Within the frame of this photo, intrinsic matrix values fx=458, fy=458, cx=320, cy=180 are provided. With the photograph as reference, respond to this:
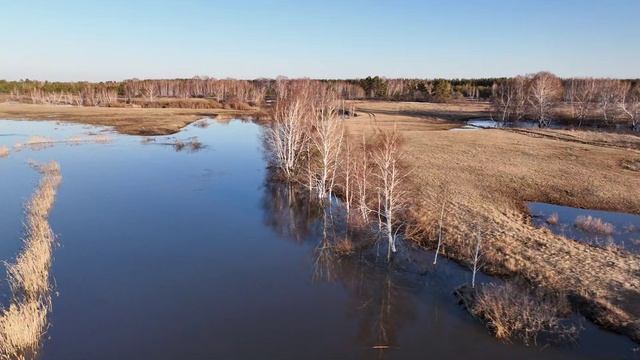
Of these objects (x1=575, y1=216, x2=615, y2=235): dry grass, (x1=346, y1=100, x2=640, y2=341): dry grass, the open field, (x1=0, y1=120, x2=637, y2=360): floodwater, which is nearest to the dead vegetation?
the open field

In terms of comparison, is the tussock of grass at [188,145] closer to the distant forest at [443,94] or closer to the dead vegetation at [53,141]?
the dead vegetation at [53,141]

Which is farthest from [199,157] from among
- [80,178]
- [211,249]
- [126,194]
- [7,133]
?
[7,133]

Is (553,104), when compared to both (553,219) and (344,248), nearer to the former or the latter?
(553,219)

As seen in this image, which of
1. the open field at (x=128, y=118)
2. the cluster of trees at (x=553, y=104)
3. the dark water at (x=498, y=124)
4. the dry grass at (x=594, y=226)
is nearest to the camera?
the dry grass at (x=594, y=226)

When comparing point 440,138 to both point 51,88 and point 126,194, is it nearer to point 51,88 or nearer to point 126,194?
point 126,194

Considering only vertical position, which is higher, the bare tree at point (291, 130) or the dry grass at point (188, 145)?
the bare tree at point (291, 130)

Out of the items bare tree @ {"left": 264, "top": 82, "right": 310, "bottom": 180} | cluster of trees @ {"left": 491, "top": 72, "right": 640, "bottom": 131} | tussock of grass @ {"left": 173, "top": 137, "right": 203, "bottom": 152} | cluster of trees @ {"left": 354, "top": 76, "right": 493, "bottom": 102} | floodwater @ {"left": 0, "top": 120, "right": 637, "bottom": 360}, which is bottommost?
floodwater @ {"left": 0, "top": 120, "right": 637, "bottom": 360}

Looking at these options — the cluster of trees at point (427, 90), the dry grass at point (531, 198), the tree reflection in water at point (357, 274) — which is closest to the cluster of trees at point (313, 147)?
the tree reflection in water at point (357, 274)

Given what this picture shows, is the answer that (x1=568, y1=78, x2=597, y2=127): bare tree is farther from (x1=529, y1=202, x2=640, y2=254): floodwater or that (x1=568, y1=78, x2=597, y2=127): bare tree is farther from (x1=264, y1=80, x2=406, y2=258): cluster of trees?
(x1=264, y1=80, x2=406, y2=258): cluster of trees
